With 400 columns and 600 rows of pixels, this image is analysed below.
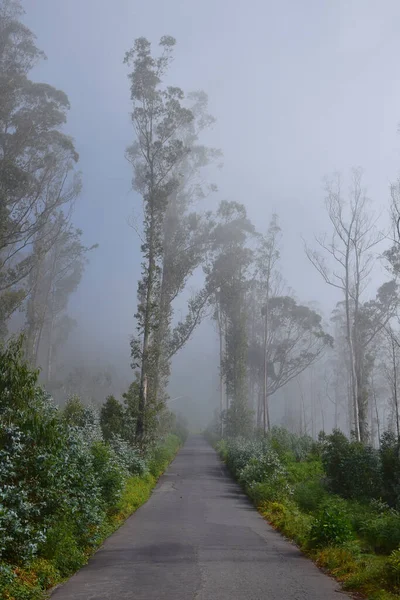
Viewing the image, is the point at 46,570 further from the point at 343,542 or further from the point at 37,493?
the point at 343,542

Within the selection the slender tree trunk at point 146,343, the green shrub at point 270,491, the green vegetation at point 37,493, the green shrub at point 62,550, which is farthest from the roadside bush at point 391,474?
the slender tree trunk at point 146,343

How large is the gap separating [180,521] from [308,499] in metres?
4.12

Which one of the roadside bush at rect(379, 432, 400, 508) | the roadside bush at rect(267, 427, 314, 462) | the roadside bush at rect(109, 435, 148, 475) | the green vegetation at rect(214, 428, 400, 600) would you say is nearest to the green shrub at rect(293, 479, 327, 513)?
the green vegetation at rect(214, 428, 400, 600)

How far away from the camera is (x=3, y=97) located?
2828 cm

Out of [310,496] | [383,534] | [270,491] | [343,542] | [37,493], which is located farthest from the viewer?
Answer: [270,491]

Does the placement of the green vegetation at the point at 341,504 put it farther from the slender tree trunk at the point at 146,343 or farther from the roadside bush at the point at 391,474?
the slender tree trunk at the point at 146,343

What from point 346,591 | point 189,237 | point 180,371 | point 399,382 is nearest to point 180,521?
point 346,591

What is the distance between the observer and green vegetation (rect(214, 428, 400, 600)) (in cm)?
792

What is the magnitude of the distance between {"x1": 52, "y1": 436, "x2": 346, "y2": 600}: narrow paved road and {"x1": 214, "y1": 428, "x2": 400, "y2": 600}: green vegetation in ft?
1.34

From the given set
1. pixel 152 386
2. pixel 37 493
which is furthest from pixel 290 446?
pixel 37 493

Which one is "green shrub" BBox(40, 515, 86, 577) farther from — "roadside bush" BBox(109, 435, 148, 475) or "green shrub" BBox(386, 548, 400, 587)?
"roadside bush" BBox(109, 435, 148, 475)

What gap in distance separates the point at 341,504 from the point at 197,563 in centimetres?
599

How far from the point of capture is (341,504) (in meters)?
13.2

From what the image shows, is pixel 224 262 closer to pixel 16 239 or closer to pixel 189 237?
pixel 189 237
